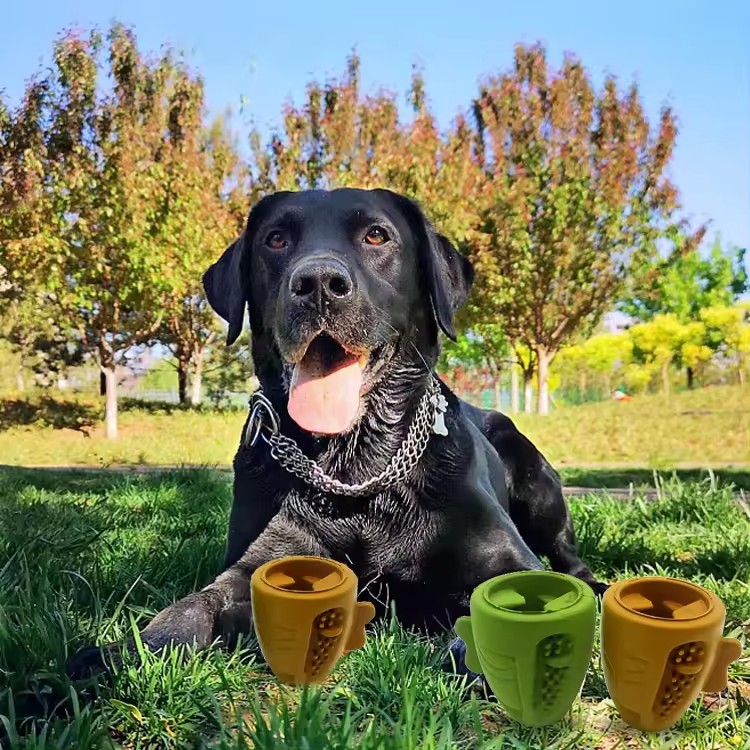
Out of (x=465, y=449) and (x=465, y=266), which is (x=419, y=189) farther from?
(x=465, y=449)

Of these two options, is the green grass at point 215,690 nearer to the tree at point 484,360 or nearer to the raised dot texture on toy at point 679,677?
the raised dot texture on toy at point 679,677

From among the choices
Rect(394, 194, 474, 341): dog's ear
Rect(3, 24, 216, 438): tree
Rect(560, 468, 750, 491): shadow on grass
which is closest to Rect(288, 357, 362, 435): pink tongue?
Rect(394, 194, 474, 341): dog's ear

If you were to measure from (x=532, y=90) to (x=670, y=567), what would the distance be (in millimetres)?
7304

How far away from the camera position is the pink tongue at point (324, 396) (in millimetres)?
1738

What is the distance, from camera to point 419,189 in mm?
6707

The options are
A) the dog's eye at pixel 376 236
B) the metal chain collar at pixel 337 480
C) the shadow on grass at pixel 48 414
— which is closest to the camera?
the metal chain collar at pixel 337 480

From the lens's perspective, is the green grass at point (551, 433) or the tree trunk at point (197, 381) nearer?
the green grass at point (551, 433)

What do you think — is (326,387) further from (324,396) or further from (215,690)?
(215,690)

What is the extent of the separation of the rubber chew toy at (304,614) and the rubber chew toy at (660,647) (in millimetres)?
406

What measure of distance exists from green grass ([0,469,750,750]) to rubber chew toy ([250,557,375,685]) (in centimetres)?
6

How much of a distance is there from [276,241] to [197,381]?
Result: 5973mm

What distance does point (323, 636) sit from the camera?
121 cm

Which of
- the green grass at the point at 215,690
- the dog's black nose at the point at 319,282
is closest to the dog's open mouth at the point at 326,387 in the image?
the dog's black nose at the point at 319,282

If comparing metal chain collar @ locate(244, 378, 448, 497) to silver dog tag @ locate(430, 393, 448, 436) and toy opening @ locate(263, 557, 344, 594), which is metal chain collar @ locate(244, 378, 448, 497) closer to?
silver dog tag @ locate(430, 393, 448, 436)
